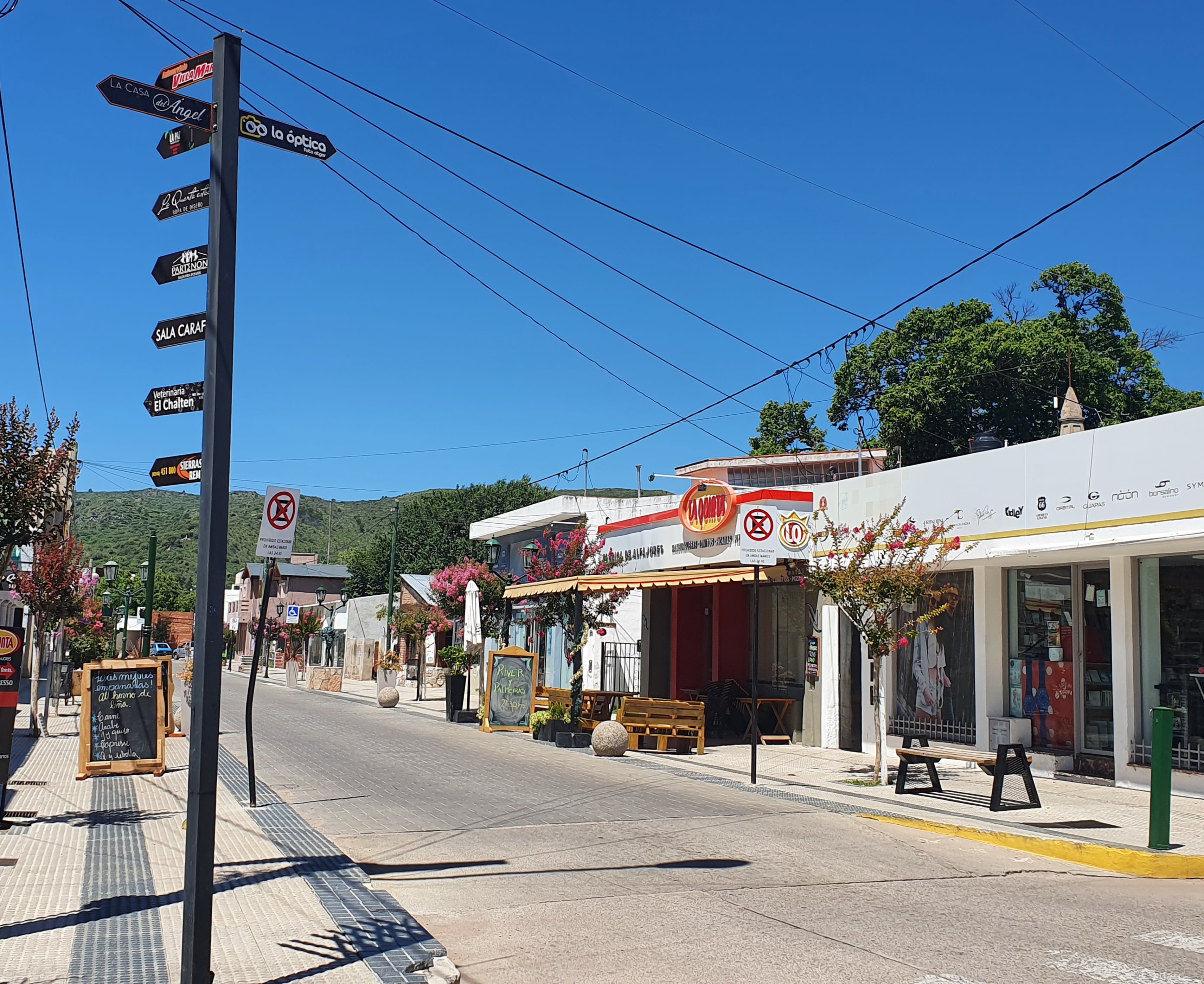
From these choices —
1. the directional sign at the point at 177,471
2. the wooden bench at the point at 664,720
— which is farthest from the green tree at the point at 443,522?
the directional sign at the point at 177,471

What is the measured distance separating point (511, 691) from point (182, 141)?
18.6 meters

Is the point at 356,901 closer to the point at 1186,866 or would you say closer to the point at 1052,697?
the point at 1186,866

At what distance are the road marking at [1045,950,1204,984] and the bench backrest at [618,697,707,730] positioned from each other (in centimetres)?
1274

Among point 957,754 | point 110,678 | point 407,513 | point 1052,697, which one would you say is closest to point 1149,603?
point 1052,697

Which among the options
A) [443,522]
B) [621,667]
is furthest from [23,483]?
[443,522]

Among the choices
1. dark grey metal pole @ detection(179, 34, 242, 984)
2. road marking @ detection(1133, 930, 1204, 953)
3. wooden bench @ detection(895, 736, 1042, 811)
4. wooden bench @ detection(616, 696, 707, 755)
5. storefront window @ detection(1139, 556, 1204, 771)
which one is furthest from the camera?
wooden bench @ detection(616, 696, 707, 755)

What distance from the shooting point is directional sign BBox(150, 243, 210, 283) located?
600cm

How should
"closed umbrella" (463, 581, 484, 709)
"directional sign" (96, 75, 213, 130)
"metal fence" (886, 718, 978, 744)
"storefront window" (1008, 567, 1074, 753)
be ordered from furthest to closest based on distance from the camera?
"closed umbrella" (463, 581, 484, 709) < "metal fence" (886, 718, 978, 744) < "storefront window" (1008, 567, 1074, 753) < "directional sign" (96, 75, 213, 130)

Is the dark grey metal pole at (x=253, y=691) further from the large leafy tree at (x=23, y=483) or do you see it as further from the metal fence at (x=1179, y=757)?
the metal fence at (x=1179, y=757)

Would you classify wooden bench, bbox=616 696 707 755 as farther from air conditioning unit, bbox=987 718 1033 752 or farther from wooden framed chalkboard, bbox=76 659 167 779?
wooden framed chalkboard, bbox=76 659 167 779

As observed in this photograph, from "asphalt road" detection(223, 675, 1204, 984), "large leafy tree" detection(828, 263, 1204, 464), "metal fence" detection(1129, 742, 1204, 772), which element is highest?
"large leafy tree" detection(828, 263, 1204, 464)

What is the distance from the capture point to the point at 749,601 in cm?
2409

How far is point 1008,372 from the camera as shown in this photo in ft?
139

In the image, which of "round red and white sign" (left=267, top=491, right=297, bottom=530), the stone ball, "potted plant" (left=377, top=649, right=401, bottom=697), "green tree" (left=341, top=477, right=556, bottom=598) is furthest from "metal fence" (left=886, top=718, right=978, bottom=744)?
"green tree" (left=341, top=477, right=556, bottom=598)
